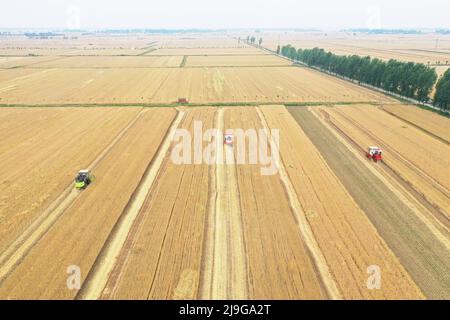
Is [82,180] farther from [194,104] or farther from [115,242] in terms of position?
[194,104]

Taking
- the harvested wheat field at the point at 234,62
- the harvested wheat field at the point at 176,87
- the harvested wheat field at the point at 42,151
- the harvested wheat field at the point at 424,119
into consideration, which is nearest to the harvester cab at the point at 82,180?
the harvested wheat field at the point at 42,151

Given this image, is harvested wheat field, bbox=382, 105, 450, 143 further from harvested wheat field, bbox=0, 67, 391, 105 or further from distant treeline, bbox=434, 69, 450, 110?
harvested wheat field, bbox=0, 67, 391, 105

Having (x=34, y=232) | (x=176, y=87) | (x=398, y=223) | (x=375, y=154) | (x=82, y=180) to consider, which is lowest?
(x=34, y=232)

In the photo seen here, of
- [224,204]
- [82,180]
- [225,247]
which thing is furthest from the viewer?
[82,180]

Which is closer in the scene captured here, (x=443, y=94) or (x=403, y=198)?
(x=403, y=198)

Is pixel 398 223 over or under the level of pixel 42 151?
over

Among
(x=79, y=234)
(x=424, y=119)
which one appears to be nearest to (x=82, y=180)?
(x=79, y=234)

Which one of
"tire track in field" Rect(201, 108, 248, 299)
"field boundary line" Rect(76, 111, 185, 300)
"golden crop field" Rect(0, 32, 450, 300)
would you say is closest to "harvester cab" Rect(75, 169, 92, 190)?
"golden crop field" Rect(0, 32, 450, 300)
